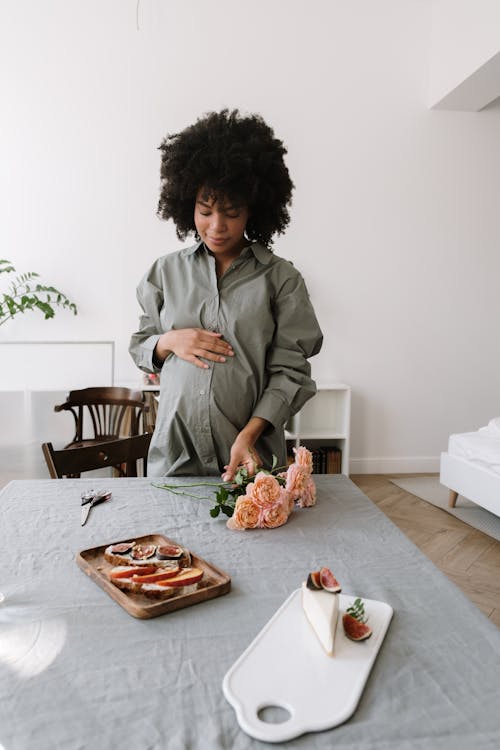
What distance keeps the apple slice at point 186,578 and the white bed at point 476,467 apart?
2731 millimetres

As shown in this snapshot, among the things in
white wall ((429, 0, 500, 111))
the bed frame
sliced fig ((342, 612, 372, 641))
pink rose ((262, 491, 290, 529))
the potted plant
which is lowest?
the bed frame

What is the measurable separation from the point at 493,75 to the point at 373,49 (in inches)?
38.1

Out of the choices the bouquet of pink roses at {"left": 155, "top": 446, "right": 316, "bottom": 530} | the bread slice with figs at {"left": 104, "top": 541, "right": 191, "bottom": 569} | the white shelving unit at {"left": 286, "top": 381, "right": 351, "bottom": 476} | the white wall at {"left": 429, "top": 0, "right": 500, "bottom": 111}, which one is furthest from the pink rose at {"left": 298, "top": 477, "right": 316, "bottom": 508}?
the white wall at {"left": 429, "top": 0, "right": 500, "bottom": 111}

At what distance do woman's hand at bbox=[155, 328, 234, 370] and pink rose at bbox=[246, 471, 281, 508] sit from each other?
1.31ft

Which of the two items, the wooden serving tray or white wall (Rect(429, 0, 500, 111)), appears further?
white wall (Rect(429, 0, 500, 111))

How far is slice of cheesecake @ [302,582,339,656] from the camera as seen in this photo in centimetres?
85

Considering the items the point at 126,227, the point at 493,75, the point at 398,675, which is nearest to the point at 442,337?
the point at 493,75

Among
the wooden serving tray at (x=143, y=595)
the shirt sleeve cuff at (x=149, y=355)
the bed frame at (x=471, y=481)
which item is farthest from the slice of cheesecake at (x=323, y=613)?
the bed frame at (x=471, y=481)

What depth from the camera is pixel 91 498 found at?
147 cm

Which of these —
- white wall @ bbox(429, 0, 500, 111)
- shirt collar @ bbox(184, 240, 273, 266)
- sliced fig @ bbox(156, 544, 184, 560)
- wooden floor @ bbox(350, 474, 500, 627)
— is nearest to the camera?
sliced fig @ bbox(156, 544, 184, 560)

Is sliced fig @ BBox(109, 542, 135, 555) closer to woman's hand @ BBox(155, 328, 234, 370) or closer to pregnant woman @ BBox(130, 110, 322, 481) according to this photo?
pregnant woman @ BBox(130, 110, 322, 481)

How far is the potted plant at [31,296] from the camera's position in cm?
416

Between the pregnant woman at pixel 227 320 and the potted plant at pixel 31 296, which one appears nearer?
Answer: the pregnant woman at pixel 227 320

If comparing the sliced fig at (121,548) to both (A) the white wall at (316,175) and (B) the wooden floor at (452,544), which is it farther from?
(A) the white wall at (316,175)
